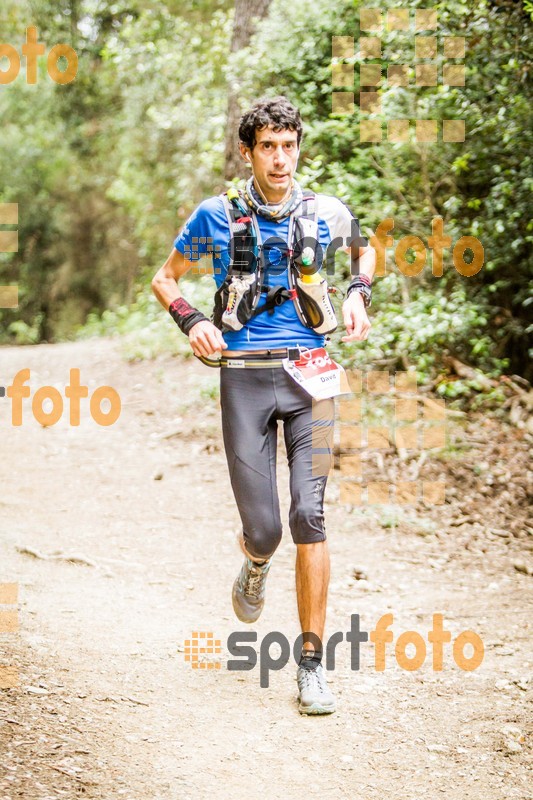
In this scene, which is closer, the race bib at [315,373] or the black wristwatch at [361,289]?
the race bib at [315,373]

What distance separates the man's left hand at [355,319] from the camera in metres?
3.82

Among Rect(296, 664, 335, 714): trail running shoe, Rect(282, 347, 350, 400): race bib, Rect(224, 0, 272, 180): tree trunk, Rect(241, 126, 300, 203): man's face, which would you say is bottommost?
Rect(296, 664, 335, 714): trail running shoe

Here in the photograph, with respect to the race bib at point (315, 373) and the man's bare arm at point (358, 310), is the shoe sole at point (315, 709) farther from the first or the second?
the man's bare arm at point (358, 310)

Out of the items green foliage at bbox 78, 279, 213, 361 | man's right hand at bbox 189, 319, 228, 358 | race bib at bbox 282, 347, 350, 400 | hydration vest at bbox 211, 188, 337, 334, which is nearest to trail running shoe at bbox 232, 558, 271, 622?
race bib at bbox 282, 347, 350, 400

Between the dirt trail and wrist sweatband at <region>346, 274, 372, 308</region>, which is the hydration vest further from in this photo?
the dirt trail

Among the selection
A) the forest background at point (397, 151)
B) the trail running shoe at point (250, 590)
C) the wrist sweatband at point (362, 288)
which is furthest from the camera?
the forest background at point (397, 151)

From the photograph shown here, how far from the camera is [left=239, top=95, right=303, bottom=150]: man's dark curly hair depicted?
3.85 m

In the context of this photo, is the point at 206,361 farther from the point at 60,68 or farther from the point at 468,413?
the point at 60,68

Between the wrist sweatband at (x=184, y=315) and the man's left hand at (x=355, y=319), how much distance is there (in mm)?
631

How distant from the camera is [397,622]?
16.5ft

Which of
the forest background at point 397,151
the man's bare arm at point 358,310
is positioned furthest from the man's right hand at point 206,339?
the forest background at point 397,151

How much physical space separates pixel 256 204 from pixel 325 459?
1169 mm

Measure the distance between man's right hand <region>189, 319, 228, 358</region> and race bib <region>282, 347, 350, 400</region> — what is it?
322mm

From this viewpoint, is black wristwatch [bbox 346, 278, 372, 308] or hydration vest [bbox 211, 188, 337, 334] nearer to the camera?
hydration vest [bbox 211, 188, 337, 334]
